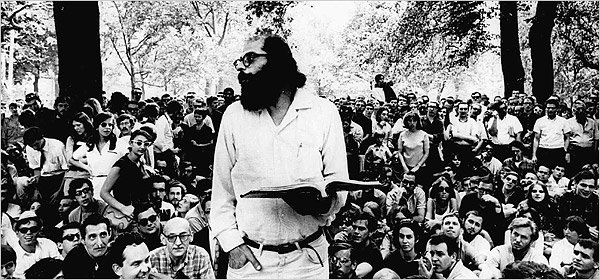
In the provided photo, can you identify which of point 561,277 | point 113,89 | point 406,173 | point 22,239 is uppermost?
point 113,89

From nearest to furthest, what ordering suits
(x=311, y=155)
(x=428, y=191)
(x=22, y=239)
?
(x=311, y=155), (x=22, y=239), (x=428, y=191)

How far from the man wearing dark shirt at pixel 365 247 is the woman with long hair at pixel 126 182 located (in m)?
1.25

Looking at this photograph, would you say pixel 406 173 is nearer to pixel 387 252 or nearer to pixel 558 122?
pixel 387 252

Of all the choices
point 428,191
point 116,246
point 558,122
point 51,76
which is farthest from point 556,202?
point 51,76

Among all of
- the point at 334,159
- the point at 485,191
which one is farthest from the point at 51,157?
the point at 485,191

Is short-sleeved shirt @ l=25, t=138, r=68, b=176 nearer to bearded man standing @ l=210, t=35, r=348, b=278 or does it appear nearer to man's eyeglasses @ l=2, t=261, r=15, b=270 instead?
man's eyeglasses @ l=2, t=261, r=15, b=270

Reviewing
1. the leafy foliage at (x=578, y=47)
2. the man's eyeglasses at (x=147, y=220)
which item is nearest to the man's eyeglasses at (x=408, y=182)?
the leafy foliage at (x=578, y=47)

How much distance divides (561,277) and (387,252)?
3.15 ft

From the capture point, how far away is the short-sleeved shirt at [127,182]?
388 centimetres

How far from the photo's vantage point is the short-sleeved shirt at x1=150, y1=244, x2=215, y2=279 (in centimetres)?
368

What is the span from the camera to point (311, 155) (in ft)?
6.86

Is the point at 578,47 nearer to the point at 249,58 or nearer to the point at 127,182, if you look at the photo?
the point at 249,58

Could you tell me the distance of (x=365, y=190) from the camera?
394cm

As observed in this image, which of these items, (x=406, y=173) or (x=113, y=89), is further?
(x=406, y=173)
